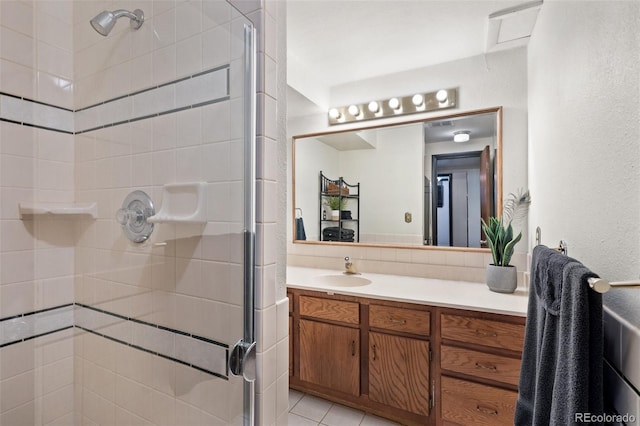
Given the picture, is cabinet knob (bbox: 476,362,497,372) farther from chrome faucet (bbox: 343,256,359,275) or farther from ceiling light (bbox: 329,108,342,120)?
ceiling light (bbox: 329,108,342,120)

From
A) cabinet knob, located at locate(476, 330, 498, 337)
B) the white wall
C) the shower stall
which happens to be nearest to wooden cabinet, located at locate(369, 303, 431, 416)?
cabinet knob, located at locate(476, 330, 498, 337)

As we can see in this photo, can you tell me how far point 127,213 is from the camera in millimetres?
1144

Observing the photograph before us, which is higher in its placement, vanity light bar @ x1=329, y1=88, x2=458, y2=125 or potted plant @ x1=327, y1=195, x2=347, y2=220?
vanity light bar @ x1=329, y1=88, x2=458, y2=125

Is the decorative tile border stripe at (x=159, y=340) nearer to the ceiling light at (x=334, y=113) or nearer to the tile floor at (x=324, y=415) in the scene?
the tile floor at (x=324, y=415)

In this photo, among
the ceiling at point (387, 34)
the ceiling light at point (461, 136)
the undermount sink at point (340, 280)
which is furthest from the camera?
the undermount sink at point (340, 280)

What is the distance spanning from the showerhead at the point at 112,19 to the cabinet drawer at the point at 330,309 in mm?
1677

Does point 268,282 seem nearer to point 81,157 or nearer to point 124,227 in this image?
point 124,227

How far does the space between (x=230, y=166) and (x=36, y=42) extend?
1.06m

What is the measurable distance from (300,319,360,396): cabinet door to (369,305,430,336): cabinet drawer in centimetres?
17

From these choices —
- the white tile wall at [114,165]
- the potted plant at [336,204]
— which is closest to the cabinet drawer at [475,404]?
the white tile wall at [114,165]

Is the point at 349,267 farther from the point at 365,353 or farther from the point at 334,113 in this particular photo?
the point at 334,113

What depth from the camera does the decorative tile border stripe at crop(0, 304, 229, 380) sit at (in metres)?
0.94

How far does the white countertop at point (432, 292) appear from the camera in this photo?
1594 millimetres

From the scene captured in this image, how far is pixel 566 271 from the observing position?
2.11ft
